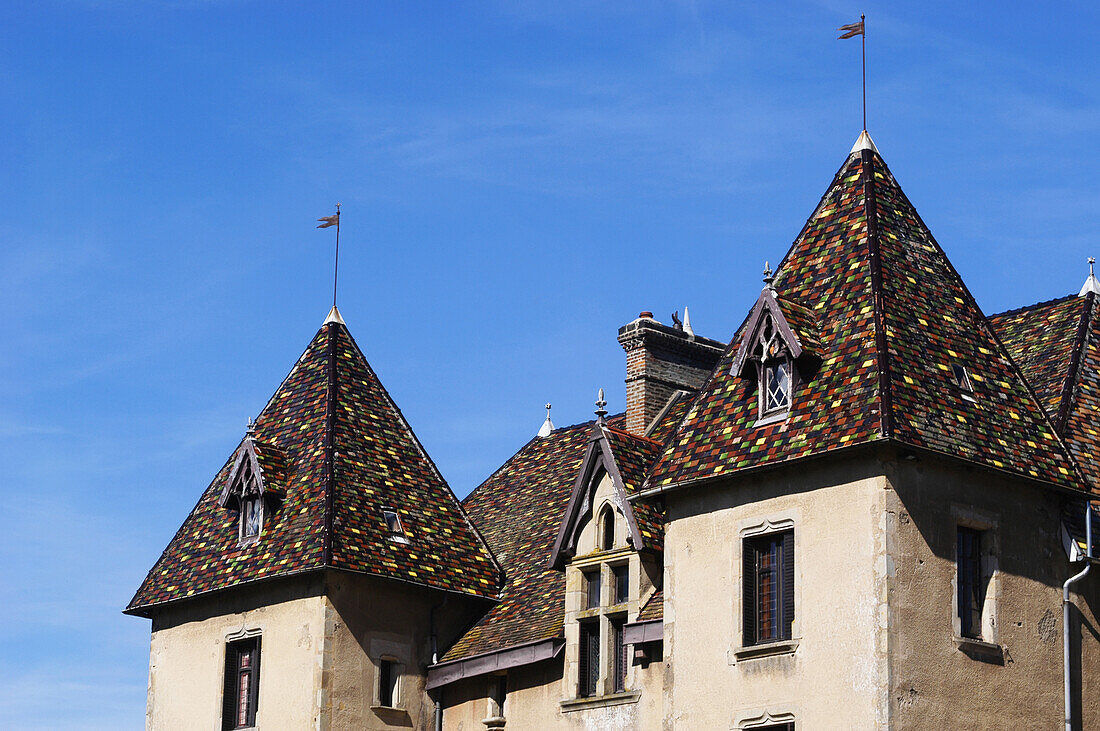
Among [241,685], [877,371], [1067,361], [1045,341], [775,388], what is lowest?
[241,685]

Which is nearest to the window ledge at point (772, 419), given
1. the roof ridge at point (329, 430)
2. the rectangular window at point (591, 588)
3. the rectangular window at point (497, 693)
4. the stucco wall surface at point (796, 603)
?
the stucco wall surface at point (796, 603)

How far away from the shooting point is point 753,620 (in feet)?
96.8

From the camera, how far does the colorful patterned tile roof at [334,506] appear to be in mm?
36094

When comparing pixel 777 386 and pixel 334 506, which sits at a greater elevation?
pixel 777 386

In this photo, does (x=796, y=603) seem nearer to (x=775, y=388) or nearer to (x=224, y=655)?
(x=775, y=388)

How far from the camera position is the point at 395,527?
3709 cm

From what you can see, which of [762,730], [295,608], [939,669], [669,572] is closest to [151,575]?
[295,608]

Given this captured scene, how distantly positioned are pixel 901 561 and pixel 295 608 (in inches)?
497

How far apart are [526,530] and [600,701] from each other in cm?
677

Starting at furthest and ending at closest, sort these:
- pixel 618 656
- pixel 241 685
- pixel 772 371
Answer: pixel 241 685 → pixel 618 656 → pixel 772 371

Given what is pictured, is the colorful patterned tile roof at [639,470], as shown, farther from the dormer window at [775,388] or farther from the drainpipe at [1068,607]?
the drainpipe at [1068,607]

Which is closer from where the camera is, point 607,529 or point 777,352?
point 777,352

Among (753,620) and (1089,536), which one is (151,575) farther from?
(1089,536)

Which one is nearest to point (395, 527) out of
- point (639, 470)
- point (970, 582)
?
point (639, 470)
